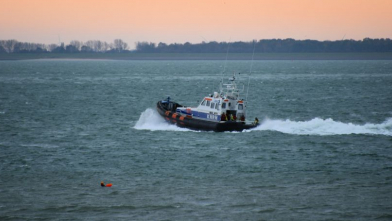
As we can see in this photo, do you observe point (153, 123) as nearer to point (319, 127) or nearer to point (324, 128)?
point (319, 127)

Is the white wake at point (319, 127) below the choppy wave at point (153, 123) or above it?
above

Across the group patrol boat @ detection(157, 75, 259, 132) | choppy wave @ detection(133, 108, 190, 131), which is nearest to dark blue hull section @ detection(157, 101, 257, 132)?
patrol boat @ detection(157, 75, 259, 132)

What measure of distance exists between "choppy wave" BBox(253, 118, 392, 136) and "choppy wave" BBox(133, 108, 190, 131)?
22.0ft

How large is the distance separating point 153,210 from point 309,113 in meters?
33.9

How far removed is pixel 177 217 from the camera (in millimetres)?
22406

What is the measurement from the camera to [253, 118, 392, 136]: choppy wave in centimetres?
3997

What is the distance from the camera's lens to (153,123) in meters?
44.5

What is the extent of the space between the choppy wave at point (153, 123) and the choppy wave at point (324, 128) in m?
6.71

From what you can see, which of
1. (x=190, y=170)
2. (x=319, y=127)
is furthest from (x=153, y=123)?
(x=190, y=170)

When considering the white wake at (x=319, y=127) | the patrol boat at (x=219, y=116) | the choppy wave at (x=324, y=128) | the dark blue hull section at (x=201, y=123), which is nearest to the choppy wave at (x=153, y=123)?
the white wake at (x=319, y=127)

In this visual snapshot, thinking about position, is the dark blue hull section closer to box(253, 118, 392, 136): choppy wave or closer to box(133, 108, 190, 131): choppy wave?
box(133, 108, 190, 131): choppy wave

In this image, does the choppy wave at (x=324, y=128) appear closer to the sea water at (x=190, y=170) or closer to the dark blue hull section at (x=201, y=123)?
the sea water at (x=190, y=170)

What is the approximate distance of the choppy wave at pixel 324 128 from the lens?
39969 mm

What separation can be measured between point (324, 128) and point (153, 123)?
42.9 ft
